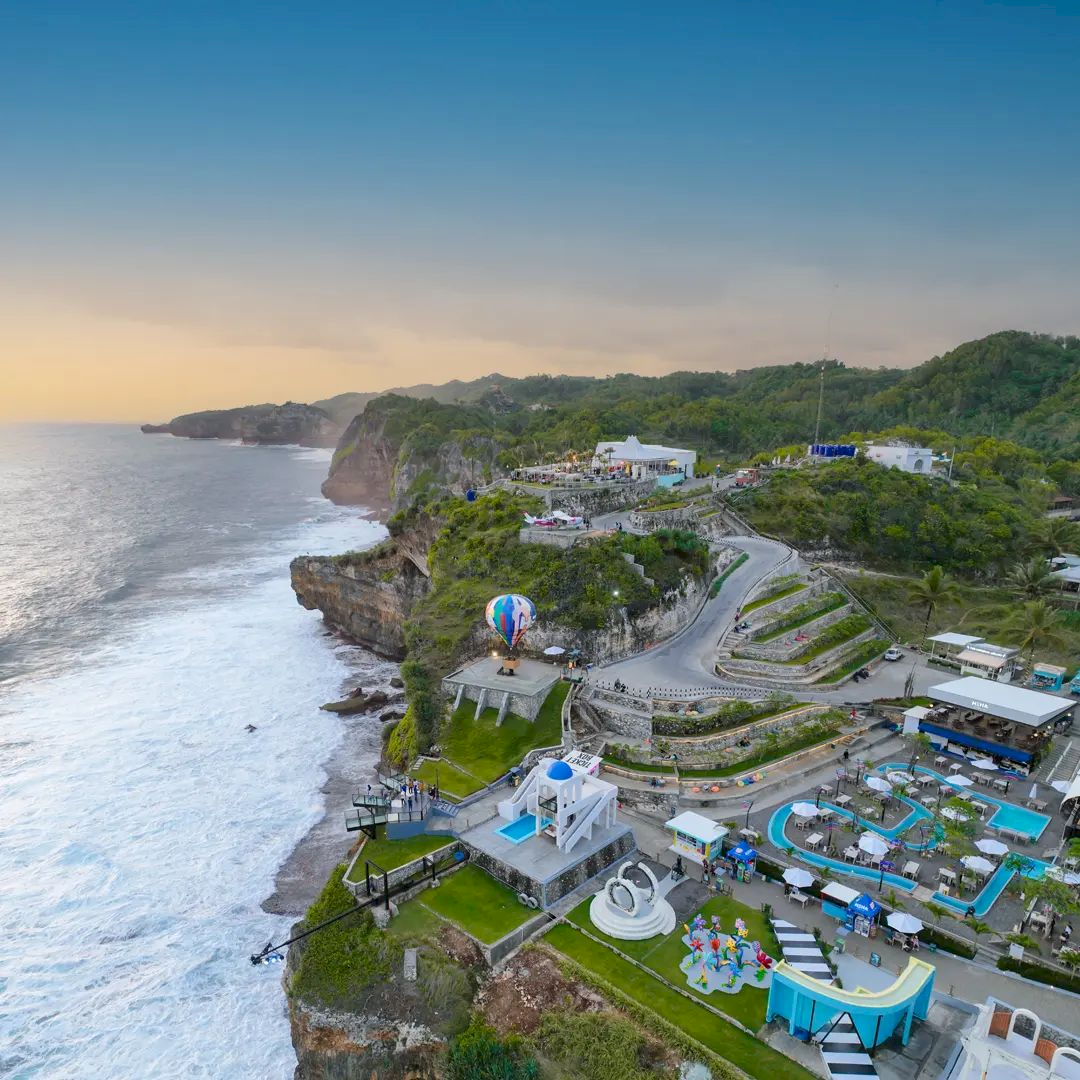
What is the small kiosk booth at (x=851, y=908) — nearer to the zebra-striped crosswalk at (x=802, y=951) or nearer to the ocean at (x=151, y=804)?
the zebra-striped crosswalk at (x=802, y=951)

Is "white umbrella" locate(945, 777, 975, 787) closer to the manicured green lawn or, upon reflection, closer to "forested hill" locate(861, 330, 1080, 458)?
the manicured green lawn

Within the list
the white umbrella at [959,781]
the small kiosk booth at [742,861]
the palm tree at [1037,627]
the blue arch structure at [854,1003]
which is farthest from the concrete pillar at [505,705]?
the palm tree at [1037,627]

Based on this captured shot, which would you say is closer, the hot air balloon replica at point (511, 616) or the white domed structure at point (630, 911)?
the white domed structure at point (630, 911)

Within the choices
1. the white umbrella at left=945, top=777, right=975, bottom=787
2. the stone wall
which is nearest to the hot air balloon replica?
the stone wall

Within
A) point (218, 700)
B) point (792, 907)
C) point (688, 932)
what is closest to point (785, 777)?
point (792, 907)

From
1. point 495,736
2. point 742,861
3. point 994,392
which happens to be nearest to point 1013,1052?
point 742,861
